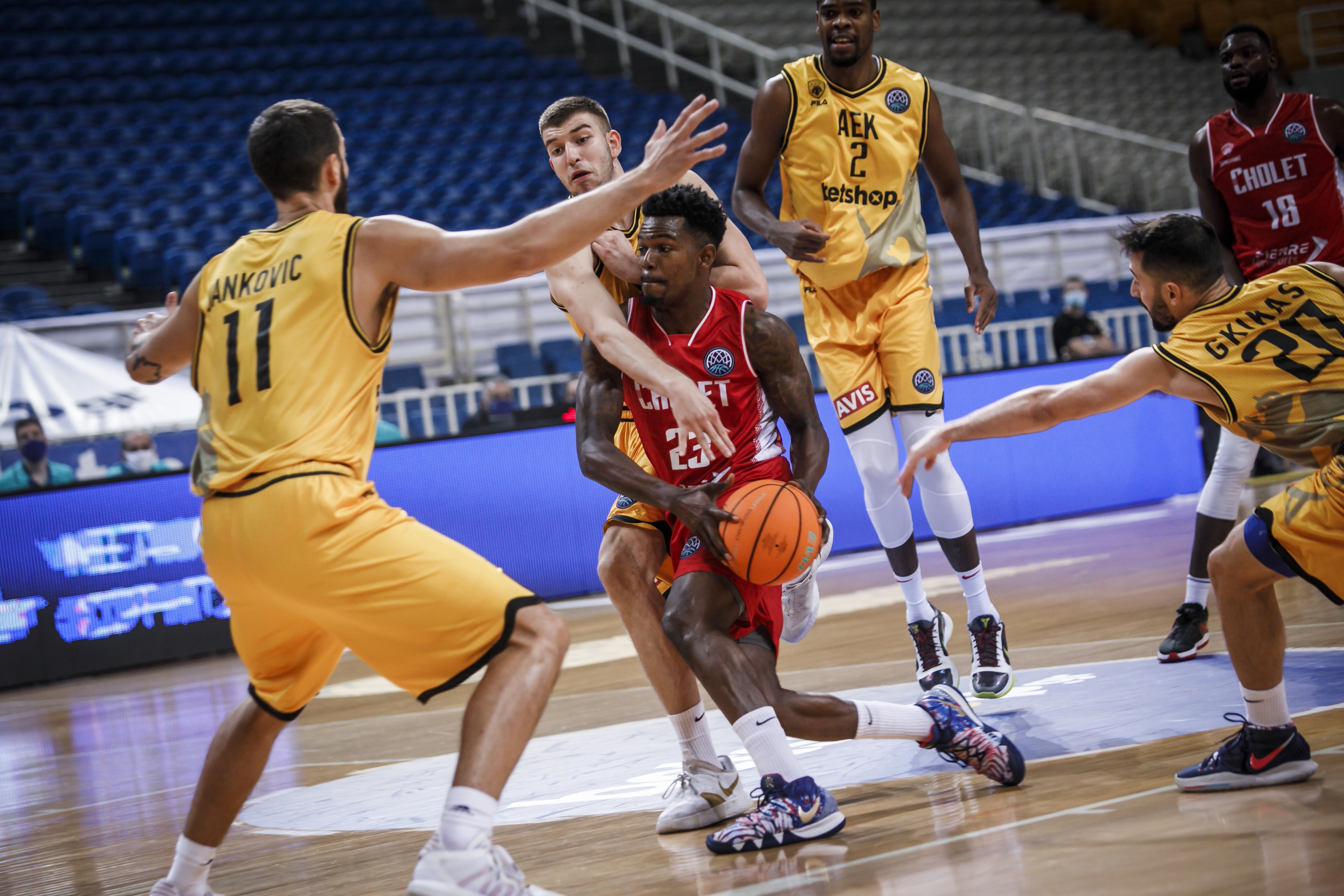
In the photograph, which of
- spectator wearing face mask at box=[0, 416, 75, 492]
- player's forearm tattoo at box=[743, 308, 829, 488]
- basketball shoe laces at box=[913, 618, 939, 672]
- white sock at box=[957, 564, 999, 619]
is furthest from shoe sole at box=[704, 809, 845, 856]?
spectator wearing face mask at box=[0, 416, 75, 492]

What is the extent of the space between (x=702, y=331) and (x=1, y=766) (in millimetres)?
4139

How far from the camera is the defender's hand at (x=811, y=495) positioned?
3523mm

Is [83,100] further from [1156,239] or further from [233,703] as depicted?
[1156,239]

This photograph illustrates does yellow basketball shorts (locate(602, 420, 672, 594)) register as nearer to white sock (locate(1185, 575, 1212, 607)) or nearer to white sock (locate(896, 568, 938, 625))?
white sock (locate(896, 568, 938, 625))

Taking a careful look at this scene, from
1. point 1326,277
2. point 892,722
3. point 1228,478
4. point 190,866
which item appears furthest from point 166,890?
point 1228,478

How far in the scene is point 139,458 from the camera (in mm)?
8977

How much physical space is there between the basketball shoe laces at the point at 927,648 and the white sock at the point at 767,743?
155cm

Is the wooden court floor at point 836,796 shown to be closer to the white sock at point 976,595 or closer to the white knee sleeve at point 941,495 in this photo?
the white sock at point 976,595

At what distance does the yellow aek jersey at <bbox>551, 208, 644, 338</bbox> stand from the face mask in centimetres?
568

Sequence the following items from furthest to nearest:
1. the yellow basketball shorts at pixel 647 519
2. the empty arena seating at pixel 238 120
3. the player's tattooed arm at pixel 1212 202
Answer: the empty arena seating at pixel 238 120 < the player's tattooed arm at pixel 1212 202 < the yellow basketball shorts at pixel 647 519

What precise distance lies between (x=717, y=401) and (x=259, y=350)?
1.43 m

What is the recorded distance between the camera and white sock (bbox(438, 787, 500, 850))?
2625mm

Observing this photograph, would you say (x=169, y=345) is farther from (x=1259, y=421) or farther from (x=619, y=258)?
(x=1259, y=421)

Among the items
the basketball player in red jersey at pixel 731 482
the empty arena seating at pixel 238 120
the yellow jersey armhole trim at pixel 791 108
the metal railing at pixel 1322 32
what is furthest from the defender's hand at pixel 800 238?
the metal railing at pixel 1322 32
